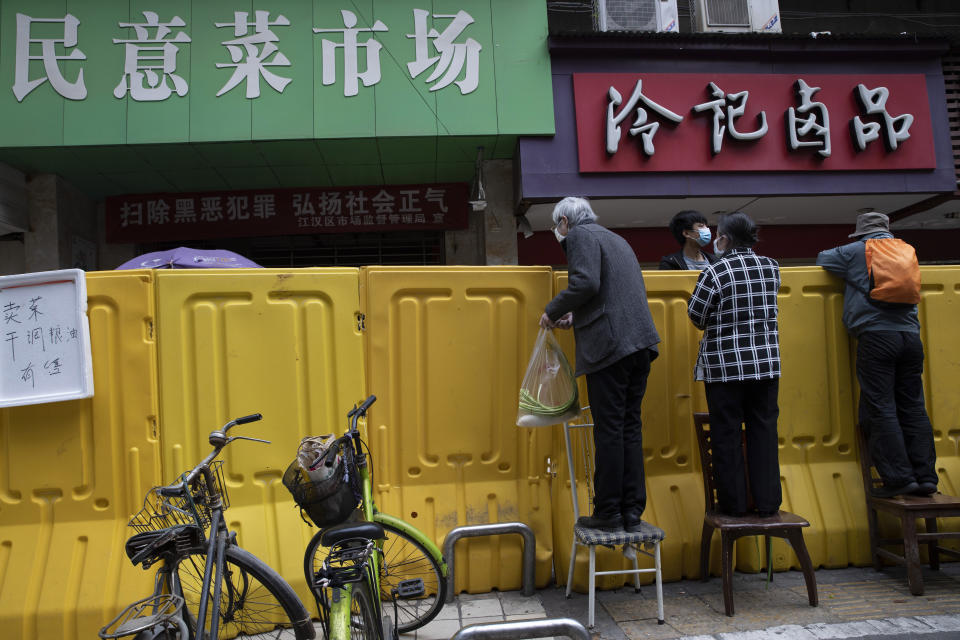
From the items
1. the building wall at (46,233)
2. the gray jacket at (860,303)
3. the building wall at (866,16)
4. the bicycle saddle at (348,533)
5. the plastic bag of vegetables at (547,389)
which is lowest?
the bicycle saddle at (348,533)

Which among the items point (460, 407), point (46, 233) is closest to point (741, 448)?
point (460, 407)

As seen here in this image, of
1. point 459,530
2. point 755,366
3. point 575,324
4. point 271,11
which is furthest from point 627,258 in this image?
point 271,11

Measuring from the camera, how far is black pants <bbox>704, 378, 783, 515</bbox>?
3.16 m

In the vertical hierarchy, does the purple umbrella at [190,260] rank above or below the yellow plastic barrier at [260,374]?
above

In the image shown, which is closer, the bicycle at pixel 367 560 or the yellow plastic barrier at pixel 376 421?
the bicycle at pixel 367 560

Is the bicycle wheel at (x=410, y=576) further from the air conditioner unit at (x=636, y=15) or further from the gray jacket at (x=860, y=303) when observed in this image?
the air conditioner unit at (x=636, y=15)

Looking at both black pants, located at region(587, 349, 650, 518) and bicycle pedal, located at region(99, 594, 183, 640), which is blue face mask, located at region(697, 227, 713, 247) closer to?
black pants, located at region(587, 349, 650, 518)

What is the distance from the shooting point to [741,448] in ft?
10.6

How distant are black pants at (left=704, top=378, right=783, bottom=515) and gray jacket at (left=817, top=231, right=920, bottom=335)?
89 centimetres

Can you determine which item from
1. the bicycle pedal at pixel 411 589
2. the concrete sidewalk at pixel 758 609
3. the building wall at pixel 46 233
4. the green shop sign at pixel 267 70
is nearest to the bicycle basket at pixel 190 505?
the bicycle pedal at pixel 411 589

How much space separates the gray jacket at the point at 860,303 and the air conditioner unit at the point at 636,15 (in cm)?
554

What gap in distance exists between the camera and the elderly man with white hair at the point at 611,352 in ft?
9.84

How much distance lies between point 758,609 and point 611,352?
1527 mm

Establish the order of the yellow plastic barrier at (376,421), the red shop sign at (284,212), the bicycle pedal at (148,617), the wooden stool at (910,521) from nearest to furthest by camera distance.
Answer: the bicycle pedal at (148,617) < the yellow plastic barrier at (376,421) < the wooden stool at (910,521) < the red shop sign at (284,212)
